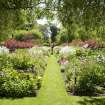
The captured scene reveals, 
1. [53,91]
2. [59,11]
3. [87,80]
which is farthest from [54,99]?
[59,11]

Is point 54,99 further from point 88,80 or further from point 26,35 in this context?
point 26,35

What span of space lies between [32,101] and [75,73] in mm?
3331

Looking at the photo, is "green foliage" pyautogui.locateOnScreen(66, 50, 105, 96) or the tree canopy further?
"green foliage" pyautogui.locateOnScreen(66, 50, 105, 96)

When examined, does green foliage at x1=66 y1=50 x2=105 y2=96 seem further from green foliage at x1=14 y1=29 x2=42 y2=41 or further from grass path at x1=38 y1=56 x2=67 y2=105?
green foliage at x1=14 y1=29 x2=42 y2=41

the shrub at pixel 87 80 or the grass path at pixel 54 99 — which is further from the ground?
the shrub at pixel 87 80

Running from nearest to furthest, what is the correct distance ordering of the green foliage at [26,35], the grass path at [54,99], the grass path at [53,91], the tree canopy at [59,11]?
the tree canopy at [59,11] < the grass path at [54,99] < the grass path at [53,91] < the green foliage at [26,35]

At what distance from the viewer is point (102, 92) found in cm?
1217

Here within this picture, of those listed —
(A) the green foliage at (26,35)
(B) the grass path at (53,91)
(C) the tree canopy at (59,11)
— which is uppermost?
(C) the tree canopy at (59,11)

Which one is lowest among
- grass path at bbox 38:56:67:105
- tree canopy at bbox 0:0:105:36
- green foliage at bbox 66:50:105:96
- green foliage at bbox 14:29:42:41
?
green foliage at bbox 14:29:42:41

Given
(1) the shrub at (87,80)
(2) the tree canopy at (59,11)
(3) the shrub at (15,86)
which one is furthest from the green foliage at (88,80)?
(2) the tree canopy at (59,11)

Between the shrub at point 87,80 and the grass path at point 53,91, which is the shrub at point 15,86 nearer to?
the grass path at point 53,91

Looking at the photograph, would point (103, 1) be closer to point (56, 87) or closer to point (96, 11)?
point (96, 11)

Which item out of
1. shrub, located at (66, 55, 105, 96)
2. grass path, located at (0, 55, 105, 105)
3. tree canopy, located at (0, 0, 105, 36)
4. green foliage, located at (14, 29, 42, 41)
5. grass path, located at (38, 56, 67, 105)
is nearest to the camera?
tree canopy, located at (0, 0, 105, 36)

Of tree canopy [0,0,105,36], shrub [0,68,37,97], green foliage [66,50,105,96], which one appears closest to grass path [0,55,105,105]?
shrub [0,68,37,97]
